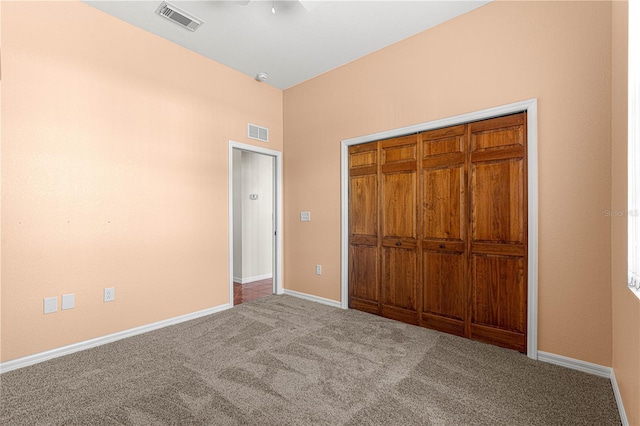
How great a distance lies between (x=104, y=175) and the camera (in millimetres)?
2736

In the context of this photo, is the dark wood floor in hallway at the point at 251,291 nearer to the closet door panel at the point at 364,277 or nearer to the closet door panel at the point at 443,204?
the closet door panel at the point at 364,277

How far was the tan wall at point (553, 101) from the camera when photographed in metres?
2.11

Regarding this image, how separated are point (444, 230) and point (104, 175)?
3.38 meters

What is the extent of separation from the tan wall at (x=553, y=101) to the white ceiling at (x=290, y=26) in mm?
237

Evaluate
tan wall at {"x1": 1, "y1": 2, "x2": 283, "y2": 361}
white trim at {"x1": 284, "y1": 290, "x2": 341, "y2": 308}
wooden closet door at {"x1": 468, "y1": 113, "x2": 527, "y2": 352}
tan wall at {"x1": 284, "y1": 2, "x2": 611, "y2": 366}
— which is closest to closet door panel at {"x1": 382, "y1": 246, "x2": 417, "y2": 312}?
wooden closet door at {"x1": 468, "y1": 113, "x2": 527, "y2": 352}

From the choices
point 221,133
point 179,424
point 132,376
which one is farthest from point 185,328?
point 221,133

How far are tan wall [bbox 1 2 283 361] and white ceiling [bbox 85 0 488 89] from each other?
0.25 meters

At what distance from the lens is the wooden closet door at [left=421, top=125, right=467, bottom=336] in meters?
2.77

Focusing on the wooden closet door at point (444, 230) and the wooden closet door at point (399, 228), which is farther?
the wooden closet door at point (399, 228)

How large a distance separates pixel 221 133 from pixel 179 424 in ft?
10.2

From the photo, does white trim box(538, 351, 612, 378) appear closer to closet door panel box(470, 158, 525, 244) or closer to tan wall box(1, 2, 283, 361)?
closet door panel box(470, 158, 525, 244)

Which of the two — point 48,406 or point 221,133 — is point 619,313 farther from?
point 221,133

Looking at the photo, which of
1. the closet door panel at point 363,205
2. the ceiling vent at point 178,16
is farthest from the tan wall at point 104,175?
the closet door panel at point 363,205

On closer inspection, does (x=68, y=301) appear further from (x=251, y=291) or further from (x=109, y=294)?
(x=251, y=291)
